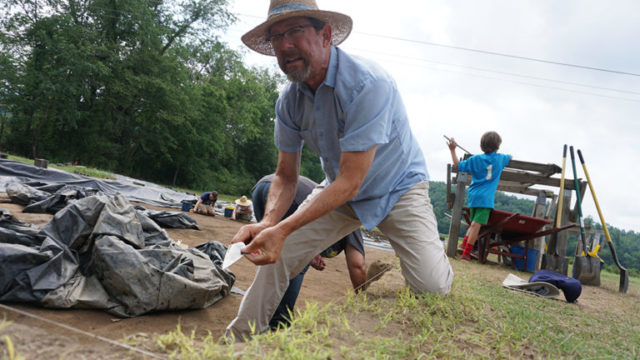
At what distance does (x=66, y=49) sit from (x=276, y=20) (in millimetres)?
20990

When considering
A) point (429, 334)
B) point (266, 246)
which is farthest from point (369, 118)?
point (429, 334)

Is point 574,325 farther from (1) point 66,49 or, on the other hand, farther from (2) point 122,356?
(1) point 66,49

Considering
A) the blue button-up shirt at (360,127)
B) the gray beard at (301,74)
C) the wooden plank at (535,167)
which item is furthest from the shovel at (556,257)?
the gray beard at (301,74)

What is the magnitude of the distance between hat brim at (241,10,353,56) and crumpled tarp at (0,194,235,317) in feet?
5.12

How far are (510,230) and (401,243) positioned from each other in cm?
460

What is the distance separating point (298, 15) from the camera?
1.86 meters

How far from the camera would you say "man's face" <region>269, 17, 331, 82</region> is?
6.27 ft

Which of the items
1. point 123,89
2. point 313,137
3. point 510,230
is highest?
→ point 123,89

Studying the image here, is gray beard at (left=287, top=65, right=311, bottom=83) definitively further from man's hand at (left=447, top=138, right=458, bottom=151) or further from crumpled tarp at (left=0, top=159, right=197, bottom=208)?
crumpled tarp at (left=0, top=159, right=197, bottom=208)

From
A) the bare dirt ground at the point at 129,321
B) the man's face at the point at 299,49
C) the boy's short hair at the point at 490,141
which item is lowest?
the bare dirt ground at the point at 129,321

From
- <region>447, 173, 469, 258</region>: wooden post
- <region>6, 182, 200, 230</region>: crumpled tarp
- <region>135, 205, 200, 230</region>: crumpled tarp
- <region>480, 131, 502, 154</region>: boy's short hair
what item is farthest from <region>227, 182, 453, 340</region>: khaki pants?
<region>447, 173, 469, 258</region>: wooden post

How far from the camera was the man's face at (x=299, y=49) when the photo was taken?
75.2 inches

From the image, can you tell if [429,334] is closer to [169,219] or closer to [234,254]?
[234,254]

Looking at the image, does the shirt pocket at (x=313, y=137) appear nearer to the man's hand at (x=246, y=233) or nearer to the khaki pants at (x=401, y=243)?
the khaki pants at (x=401, y=243)
